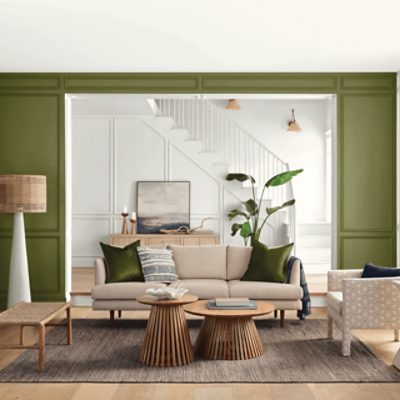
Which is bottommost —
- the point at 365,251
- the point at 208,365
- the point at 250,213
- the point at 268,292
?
the point at 208,365

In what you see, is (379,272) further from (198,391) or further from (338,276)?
(198,391)

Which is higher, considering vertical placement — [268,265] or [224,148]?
[224,148]

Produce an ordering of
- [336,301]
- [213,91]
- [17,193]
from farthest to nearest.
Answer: [213,91] < [17,193] < [336,301]

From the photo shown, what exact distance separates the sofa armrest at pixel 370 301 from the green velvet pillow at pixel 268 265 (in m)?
1.39

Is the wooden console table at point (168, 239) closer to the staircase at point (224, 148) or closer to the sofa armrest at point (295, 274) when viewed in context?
the staircase at point (224, 148)

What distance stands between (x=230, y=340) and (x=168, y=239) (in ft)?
15.2

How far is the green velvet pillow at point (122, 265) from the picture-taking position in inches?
250

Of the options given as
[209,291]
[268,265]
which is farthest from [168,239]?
[209,291]

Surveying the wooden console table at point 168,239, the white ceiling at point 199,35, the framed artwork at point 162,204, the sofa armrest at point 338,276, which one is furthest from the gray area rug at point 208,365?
the framed artwork at point 162,204

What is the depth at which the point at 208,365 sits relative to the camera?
477 centimetres

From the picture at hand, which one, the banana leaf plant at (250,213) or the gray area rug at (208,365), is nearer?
the gray area rug at (208,365)

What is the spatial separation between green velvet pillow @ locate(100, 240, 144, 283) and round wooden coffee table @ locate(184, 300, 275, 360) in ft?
4.83

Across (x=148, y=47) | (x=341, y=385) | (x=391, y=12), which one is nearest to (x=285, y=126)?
(x=148, y=47)

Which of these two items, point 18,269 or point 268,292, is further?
point 18,269
